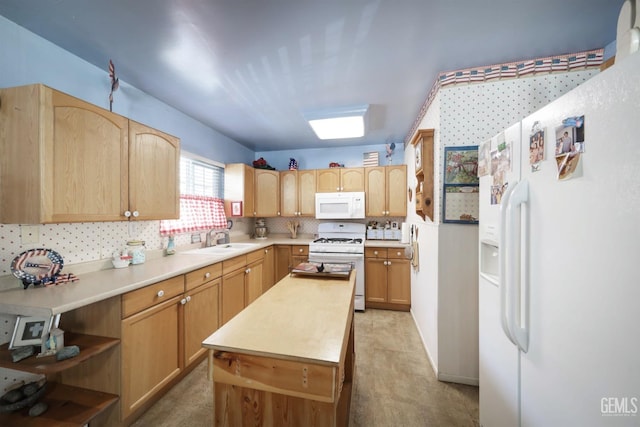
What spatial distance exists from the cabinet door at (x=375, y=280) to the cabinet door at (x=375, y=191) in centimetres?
78

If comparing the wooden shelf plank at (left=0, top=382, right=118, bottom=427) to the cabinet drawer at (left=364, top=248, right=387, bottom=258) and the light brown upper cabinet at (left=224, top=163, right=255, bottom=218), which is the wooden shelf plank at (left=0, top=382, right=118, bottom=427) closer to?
the light brown upper cabinet at (left=224, top=163, right=255, bottom=218)

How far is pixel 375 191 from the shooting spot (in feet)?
11.7

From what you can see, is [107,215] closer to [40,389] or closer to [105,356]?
[105,356]

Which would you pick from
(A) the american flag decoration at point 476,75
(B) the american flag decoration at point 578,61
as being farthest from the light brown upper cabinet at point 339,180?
Answer: (B) the american flag decoration at point 578,61

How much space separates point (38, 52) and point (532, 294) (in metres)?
3.05

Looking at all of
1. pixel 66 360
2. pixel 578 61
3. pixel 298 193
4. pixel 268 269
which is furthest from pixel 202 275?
pixel 578 61

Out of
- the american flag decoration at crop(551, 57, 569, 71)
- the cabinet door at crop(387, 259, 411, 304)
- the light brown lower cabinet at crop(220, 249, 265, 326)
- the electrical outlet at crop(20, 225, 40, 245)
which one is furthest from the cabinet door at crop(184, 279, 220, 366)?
the american flag decoration at crop(551, 57, 569, 71)

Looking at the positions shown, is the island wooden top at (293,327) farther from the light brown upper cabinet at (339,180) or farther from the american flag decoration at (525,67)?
the light brown upper cabinet at (339,180)

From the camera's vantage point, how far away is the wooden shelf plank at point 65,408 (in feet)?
3.98

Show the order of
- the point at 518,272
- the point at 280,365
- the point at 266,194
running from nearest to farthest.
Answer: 1. the point at 280,365
2. the point at 518,272
3. the point at 266,194

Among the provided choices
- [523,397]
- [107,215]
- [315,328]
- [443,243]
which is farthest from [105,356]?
[443,243]

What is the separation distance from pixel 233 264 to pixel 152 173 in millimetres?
1175

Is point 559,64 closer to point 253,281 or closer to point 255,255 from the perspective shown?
point 255,255

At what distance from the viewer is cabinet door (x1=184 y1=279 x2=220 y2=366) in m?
1.86
